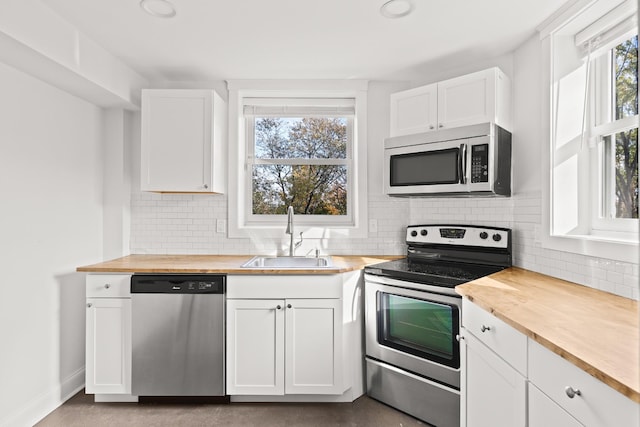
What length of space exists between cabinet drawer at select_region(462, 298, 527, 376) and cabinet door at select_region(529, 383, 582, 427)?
8 centimetres

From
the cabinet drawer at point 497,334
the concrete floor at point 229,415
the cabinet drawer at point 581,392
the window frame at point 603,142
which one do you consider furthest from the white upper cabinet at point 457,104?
the concrete floor at point 229,415

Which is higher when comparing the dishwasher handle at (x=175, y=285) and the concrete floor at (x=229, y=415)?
the dishwasher handle at (x=175, y=285)

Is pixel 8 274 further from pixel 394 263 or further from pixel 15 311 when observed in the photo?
pixel 394 263

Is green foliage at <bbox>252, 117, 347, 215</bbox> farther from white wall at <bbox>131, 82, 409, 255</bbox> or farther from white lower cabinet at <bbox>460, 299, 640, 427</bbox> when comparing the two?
white lower cabinet at <bbox>460, 299, 640, 427</bbox>

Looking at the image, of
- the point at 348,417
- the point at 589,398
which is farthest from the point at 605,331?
the point at 348,417

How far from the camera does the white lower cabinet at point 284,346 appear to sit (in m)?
2.19

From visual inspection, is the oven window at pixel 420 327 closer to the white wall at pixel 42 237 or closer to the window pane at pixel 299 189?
the window pane at pixel 299 189

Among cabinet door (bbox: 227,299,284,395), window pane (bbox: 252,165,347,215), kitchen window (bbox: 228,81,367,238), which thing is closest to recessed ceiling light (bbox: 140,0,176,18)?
kitchen window (bbox: 228,81,367,238)

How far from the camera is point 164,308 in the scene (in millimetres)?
2184

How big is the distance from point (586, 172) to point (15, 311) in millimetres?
3302

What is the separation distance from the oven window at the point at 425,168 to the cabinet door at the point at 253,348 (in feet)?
3.93

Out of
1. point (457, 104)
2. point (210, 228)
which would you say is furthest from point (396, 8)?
point (210, 228)

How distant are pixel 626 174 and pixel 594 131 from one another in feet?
0.95

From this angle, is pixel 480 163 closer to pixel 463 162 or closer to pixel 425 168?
→ pixel 463 162
